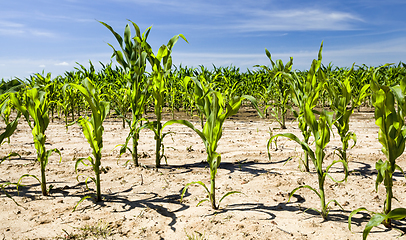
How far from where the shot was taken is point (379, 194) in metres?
2.44

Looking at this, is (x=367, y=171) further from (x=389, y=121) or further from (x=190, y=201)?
(x=190, y=201)

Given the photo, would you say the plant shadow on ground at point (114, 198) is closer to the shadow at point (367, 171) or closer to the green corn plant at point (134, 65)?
the green corn plant at point (134, 65)

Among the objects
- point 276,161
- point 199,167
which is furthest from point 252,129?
point 199,167

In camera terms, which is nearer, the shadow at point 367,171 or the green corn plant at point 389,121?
the green corn plant at point 389,121

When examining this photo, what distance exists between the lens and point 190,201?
2.39 metres

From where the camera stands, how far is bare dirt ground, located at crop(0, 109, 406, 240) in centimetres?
193

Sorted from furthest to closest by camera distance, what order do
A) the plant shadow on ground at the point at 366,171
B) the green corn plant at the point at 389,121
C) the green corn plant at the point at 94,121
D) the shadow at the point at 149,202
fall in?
1. the plant shadow on ground at the point at 366,171
2. the shadow at the point at 149,202
3. the green corn plant at the point at 94,121
4. the green corn plant at the point at 389,121

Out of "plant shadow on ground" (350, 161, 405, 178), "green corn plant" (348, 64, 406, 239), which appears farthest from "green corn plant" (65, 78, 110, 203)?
"plant shadow on ground" (350, 161, 405, 178)

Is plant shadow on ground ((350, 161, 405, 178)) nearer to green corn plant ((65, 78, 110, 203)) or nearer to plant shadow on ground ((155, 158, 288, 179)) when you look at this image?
plant shadow on ground ((155, 158, 288, 179))

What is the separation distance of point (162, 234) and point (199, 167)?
142 centimetres

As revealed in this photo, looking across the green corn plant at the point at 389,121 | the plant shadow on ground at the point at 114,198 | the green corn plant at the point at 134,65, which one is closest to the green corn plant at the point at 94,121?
the plant shadow on ground at the point at 114,198

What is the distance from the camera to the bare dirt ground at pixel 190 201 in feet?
6.32

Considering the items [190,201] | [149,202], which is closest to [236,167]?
[190,201]

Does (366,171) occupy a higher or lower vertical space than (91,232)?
higher
